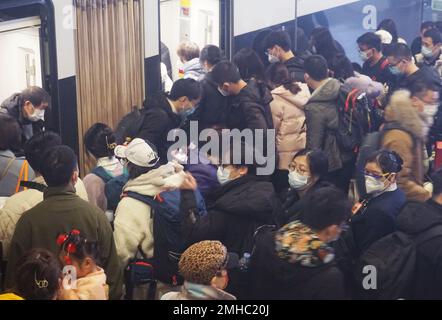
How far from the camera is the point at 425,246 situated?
350cm

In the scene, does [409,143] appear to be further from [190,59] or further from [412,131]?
[190,59]

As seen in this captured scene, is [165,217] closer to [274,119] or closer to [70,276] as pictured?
[70,276]

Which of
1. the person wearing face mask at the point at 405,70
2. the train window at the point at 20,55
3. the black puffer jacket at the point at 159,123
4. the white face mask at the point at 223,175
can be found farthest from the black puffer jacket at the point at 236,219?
the person wearing face mask at the point at 405,70

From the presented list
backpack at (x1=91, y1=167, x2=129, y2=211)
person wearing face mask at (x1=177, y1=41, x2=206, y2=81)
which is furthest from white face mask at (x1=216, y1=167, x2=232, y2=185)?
person wearing face mask at (x1=177, y1=41, x2=206, y2=81)

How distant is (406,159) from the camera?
4.47m

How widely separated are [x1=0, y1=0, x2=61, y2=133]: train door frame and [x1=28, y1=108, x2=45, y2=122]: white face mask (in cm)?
5

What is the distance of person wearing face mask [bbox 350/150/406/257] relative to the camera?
12.3 ft

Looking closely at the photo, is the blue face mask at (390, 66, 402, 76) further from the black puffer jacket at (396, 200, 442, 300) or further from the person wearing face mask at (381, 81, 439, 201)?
the black puffer jacket at (396, 200, 442, 300)

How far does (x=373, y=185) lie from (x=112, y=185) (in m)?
1.41

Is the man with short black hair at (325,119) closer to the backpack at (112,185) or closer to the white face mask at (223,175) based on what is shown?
the white face mask at (223,175)

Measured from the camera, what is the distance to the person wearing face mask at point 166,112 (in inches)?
185

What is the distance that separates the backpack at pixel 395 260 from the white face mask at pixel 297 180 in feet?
2.23

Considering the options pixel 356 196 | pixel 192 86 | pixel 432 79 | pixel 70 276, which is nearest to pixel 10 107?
pixel 192 86

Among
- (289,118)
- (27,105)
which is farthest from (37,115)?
(289,118)
